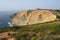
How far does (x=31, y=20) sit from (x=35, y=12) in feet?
8.36

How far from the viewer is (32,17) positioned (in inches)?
1948

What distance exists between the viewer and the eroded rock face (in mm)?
45031

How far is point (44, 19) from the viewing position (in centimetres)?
4638

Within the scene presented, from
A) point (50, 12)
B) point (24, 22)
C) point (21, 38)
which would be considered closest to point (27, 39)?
point (21, 38)

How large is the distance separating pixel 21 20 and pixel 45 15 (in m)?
9.32

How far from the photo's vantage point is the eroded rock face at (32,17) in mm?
45031

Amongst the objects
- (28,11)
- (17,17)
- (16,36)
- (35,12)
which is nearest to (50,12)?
(35,12)

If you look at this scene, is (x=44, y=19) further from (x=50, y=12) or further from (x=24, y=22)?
(x=24, y=22)

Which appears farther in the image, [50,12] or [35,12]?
[35,12]

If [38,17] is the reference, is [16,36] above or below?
above

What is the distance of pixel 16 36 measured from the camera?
68.0 feet

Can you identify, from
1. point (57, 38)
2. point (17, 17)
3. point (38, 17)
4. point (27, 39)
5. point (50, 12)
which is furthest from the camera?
point (17, 17)

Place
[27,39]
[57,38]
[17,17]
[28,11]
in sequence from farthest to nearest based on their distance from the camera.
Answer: [17,17]
[28,11]
[27,39]
[57,38]

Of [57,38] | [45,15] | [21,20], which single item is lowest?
[21,20]
